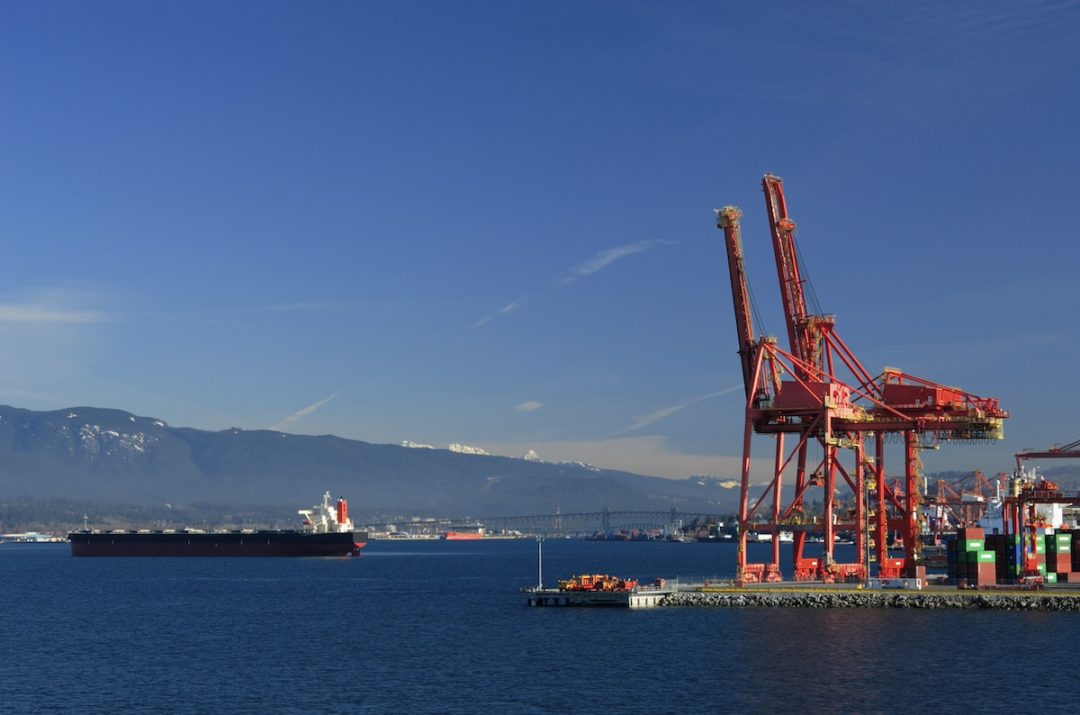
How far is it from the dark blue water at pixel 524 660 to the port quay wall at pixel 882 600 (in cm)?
127

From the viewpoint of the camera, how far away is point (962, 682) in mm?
55750

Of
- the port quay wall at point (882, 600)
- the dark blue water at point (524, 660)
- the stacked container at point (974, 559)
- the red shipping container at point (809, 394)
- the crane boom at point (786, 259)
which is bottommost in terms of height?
the dark blue water at point (524, 660)

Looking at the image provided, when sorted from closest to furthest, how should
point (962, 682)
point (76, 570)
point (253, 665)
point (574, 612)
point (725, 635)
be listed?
point (962, 682) → point (253, 665) → point (725, 635) → point (574, 612) → point (76, 570)

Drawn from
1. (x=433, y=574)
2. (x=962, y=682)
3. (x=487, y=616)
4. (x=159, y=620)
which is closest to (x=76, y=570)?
(x=433, y=574)

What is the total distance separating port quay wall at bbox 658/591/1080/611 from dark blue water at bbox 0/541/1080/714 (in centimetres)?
127

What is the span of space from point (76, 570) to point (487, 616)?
104416mm

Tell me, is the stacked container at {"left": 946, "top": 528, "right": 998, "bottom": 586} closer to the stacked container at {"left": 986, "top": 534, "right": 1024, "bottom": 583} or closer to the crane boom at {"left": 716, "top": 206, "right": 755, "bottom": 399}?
the stacked container at {"left": 986, "top": 534, "right": 1024, "bottom": 583}

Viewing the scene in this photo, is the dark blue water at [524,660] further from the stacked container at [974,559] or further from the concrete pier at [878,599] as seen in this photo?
the stacked container at [974,559]

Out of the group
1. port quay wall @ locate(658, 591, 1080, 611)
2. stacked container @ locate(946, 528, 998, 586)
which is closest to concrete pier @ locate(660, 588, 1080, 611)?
port quay wall @ locate(658, 591, 1080, 611)

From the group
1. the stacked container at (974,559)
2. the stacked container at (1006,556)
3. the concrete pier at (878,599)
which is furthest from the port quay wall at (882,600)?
the stacked container at (1006,556)

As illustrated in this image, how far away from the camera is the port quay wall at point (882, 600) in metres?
79.6

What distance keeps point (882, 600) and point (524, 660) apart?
26758mm

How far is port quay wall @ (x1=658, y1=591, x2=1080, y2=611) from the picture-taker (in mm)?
79562

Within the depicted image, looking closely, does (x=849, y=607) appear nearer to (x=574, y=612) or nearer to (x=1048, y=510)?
(x=574, y=612)
